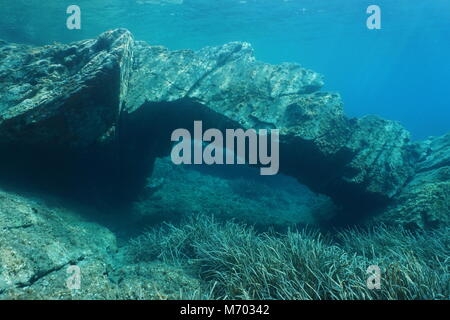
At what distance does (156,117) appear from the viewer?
310 inches

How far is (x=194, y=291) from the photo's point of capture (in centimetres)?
404

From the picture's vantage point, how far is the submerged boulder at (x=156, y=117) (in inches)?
203

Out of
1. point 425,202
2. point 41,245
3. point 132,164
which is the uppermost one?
point 132,164

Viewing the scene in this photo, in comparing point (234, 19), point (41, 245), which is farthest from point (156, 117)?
point (234, 19)

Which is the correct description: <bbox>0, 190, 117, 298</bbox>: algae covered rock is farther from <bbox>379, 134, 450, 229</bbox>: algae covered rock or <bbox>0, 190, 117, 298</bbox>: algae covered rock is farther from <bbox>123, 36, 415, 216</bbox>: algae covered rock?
<bbox>379, 134, 450, 229</bbox>: algae covered rock

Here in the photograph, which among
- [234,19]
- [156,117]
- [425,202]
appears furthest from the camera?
[234,19]

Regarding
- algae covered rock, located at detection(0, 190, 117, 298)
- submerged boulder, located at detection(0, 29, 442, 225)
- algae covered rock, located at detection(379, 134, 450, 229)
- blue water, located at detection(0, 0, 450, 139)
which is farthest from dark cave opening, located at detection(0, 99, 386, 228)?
blue water, located at detection(0, 0, 450, 139)

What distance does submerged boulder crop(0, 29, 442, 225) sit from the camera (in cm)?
517

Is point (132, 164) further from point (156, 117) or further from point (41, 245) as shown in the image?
point (41, 245)

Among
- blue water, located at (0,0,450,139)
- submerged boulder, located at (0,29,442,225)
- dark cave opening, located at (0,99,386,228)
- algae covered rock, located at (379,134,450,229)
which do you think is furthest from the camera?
Answer: blue water, located at (0,0,450,139)

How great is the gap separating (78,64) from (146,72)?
1890mm

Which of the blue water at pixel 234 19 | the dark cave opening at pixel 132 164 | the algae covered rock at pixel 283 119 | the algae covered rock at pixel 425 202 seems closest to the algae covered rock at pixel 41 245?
the dark cave opening at pixel 132 164

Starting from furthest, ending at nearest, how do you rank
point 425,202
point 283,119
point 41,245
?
1. point 283,119
2. point 425,202
3. point 41,245
